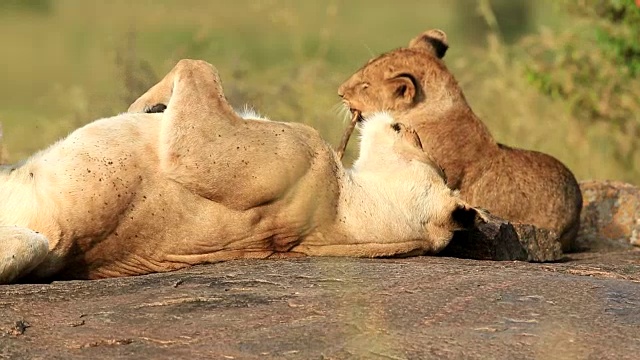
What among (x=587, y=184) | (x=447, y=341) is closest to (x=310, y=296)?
(x=447, y=341)

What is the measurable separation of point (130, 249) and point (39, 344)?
1.16m

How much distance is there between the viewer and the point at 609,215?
865cm

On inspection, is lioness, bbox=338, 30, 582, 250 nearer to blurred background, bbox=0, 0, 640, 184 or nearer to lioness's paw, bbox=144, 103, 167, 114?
blurred background, bbox=0, 0, 640, 184

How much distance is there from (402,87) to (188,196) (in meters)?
3.30

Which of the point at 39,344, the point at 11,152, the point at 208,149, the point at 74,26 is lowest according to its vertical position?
the point at 39,344

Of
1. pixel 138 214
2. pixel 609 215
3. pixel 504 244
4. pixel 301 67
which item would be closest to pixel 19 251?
pixel 138 214

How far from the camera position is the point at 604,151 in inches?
494

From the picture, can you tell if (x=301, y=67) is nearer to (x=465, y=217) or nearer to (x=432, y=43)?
(x=432, y=43)

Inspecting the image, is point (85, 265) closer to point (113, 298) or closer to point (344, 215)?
point (113, 298)

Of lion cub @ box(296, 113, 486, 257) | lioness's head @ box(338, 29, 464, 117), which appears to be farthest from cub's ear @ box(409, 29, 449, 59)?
lion cub @ box(296, 113, 486, 257)

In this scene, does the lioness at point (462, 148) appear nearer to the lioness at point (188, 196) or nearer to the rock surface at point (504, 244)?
the rock surface at point (504, 244)

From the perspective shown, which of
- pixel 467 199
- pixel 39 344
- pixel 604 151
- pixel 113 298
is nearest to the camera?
pixel 39 344

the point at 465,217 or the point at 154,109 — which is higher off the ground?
the point at 154,109

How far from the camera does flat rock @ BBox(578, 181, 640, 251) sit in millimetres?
8460
